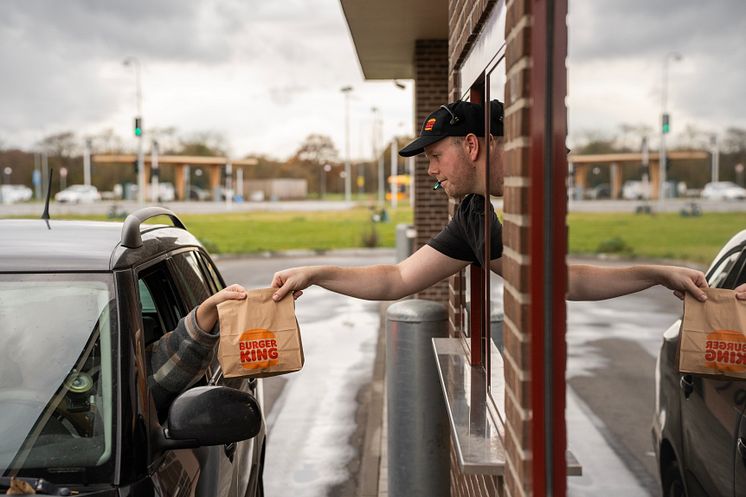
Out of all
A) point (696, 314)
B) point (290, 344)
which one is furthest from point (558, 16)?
point (290, 344)

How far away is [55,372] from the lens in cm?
300

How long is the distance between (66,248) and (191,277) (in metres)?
1.18

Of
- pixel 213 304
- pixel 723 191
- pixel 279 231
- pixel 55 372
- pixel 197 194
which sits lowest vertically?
pixel 279 231

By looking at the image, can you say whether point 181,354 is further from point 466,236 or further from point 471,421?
point 466,236

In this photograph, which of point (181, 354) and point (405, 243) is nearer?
point (181, 354)

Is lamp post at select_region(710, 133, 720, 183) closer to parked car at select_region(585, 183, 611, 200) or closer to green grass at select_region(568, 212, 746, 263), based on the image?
parked car at select_region(585, 183, 611, 200)

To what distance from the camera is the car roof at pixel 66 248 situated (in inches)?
124

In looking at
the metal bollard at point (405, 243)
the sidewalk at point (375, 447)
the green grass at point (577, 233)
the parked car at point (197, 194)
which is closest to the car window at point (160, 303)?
the sidewalk at point (375, 447)

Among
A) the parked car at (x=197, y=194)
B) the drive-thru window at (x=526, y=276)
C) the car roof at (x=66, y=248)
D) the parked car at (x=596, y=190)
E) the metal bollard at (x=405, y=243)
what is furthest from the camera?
the parked car at (x=197, y=194)

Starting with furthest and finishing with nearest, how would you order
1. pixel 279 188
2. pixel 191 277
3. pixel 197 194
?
1. pixel 279 188
2. pixel 197 194
3. pixel 191 277

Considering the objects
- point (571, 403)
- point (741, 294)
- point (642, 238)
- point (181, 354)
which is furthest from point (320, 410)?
point (642, 238)

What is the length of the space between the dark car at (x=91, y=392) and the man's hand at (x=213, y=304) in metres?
0.22

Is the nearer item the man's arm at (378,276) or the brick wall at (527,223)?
the brick wall at (527,223)

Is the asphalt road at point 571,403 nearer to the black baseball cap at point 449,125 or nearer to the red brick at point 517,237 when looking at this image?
the black baseball cap at point 449,125
